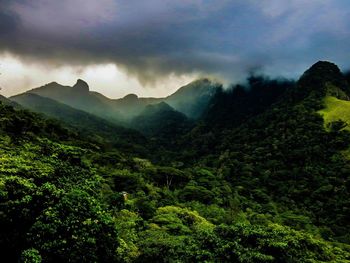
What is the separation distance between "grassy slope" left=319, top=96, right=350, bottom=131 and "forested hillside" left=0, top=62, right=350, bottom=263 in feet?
2.01

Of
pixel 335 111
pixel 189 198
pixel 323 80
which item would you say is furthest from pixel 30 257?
pixel 323 80

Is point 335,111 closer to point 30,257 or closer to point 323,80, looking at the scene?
point 323,80

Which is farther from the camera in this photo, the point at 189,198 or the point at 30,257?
the point at 189,198

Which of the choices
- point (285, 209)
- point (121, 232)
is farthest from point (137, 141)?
point (121, 232)

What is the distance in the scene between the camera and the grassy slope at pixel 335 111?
407 feet

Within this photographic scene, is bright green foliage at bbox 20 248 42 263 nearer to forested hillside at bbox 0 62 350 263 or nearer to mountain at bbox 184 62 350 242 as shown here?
forested hillside at bbox 0 62 350 263

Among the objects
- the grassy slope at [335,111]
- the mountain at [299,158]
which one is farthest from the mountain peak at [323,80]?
the grassy slope at [335,111]

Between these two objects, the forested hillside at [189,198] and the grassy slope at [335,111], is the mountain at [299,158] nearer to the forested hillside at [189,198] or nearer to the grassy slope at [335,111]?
the grassy slope at [335,111]

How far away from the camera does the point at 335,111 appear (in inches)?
5133

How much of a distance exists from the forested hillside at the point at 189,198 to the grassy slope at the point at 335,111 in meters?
0.61

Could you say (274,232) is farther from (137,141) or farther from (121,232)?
(137,141)

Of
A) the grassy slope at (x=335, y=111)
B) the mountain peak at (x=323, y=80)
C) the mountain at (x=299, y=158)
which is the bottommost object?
the mountain at (x=299, y=158)

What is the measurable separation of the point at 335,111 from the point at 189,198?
76.9m

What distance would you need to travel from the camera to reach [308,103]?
146 metres
